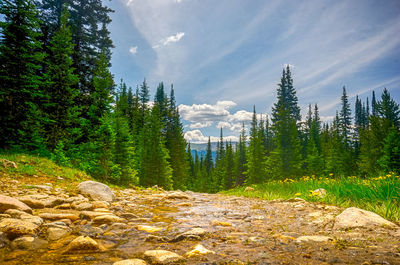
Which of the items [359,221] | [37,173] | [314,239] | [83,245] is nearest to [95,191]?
[37,173]

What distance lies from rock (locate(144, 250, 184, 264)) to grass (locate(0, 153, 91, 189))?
20.3 feet

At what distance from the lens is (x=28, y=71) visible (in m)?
12.0

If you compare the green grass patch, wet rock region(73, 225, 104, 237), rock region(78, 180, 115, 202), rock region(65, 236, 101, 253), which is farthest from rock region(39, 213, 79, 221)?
the green grass patch

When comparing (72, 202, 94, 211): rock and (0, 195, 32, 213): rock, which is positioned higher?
(0, 195, 32, 213): rock

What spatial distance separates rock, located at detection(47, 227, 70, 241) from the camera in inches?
114

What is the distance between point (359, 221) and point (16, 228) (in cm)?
506

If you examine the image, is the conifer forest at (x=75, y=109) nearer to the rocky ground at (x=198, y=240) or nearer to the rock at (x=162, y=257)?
the rocky ground at (x=198, y=240)

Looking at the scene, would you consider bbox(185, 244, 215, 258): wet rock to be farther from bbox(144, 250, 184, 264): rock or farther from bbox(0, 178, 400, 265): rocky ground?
bbox(144, 250, 184, 264): rock

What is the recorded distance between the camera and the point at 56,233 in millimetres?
3025

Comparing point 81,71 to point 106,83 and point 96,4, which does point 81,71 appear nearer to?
point 106,83

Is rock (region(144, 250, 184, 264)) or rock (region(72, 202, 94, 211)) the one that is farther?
rock (region(72, 202, 94, 211))

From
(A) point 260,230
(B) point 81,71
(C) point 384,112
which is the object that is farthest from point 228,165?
(A) point 260,230

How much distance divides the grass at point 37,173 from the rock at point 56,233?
14.3ft

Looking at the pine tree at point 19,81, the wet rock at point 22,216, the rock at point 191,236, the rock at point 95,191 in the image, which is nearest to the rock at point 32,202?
the wet rock at point 22,216
